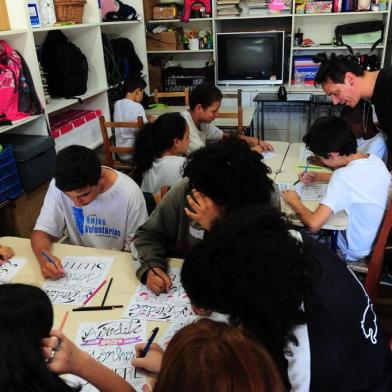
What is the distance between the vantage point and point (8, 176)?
2523 mm

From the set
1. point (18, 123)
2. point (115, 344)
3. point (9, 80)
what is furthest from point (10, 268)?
point (9, 80)

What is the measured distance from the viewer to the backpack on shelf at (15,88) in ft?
8.13

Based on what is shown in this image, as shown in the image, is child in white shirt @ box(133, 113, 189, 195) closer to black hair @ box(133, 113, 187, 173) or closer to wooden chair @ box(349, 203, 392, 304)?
black hair @ box(133, 113, 187, 173)

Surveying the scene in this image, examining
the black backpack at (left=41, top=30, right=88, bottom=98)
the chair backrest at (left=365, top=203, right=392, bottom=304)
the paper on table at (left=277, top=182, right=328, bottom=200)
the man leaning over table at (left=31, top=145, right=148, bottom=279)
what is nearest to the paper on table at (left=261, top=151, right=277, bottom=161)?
the paper on table at (left=277, top=182, right=328, bottom=200)

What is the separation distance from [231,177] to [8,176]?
5.98ft

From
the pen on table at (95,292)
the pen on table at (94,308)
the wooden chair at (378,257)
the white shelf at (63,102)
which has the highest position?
the white shelf at (63,102)

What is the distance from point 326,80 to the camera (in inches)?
91.1

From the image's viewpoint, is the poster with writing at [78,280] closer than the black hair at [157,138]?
Yes

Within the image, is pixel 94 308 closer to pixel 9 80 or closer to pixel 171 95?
pixel 9 80

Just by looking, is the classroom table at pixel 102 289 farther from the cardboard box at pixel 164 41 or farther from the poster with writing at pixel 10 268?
the cardboard box at pixel 164 41

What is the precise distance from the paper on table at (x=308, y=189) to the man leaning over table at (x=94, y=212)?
849mm

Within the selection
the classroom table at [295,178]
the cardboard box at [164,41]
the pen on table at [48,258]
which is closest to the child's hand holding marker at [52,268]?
the pen on table at [48,258]

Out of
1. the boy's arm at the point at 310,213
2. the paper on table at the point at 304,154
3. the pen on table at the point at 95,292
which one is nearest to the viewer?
the pen on table at the point at 95,292

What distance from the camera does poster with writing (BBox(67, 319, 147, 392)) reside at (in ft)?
3.22
